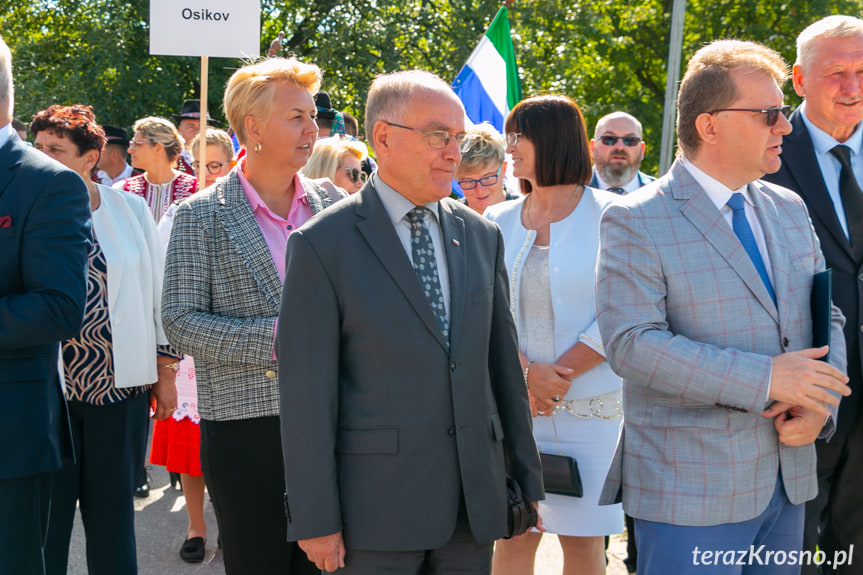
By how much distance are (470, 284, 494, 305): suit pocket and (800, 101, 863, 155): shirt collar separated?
1781 millimetres

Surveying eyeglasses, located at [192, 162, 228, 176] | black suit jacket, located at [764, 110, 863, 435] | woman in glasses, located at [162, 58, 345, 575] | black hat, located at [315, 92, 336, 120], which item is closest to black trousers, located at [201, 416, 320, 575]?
woman in glasses, located at [162, 58, 345, 575]

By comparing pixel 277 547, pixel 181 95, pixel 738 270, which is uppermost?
pixel 181 95

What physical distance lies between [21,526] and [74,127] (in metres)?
1.95

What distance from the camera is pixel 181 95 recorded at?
18391 millimetres

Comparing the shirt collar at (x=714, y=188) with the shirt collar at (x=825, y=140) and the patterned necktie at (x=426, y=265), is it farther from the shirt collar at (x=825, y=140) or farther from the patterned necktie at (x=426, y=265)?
the shirt collar at (x=825, y=140)

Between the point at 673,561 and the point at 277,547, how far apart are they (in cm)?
136

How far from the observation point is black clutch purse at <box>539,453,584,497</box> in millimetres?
3430

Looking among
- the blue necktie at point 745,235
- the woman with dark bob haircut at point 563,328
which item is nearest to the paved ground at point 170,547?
the woman with dark bob haircut at point 563,328

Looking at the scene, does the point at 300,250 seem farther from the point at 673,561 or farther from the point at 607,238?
the point at 673,561

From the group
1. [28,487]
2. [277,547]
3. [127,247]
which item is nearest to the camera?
[28,487]

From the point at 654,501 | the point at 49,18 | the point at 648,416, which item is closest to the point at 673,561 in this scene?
the point at 654,501

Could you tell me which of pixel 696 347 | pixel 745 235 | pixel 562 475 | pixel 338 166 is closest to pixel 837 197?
pixel 745 235

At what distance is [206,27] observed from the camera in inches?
216

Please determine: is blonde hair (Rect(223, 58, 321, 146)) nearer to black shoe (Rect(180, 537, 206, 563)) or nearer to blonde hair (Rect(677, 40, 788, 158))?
blonde hair (Rect(677, 40, 788, 158))
